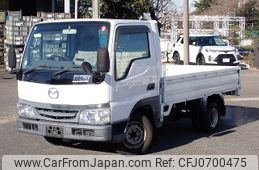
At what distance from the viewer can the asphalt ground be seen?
8109mm

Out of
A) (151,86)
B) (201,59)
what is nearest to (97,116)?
(151,86)

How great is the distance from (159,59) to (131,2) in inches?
729

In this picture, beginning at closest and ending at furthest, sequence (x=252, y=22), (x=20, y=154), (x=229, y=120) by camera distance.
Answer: (x=20, y=154), (x=229, y=120), (x=252, y=22)

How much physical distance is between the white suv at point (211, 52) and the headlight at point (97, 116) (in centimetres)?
1901

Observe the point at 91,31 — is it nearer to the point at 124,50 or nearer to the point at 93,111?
the point at 124,50

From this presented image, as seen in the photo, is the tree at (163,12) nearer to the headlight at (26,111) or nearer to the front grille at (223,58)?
the front grille at (223,58)

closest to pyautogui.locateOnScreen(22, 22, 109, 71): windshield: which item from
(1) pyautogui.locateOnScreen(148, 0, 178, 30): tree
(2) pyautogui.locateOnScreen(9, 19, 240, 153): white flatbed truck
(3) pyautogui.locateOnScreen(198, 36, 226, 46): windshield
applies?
(2) pyautogui.locateOnScreen(9, 19, 240, 153): white flatbed truck

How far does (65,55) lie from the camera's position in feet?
24.2

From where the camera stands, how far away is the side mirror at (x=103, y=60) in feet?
22.1

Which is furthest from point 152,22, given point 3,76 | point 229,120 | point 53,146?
point 3,76

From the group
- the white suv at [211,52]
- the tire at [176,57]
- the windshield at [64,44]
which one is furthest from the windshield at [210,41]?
the windshield at [64,44]

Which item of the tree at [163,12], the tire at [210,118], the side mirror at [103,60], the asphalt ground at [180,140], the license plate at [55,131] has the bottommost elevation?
the asphalt ground at [180,140]

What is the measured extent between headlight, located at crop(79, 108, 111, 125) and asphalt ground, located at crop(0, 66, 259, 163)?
1.00 metres

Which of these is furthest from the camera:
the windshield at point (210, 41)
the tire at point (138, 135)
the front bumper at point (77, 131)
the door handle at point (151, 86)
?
the windshield at point (210, 41)
